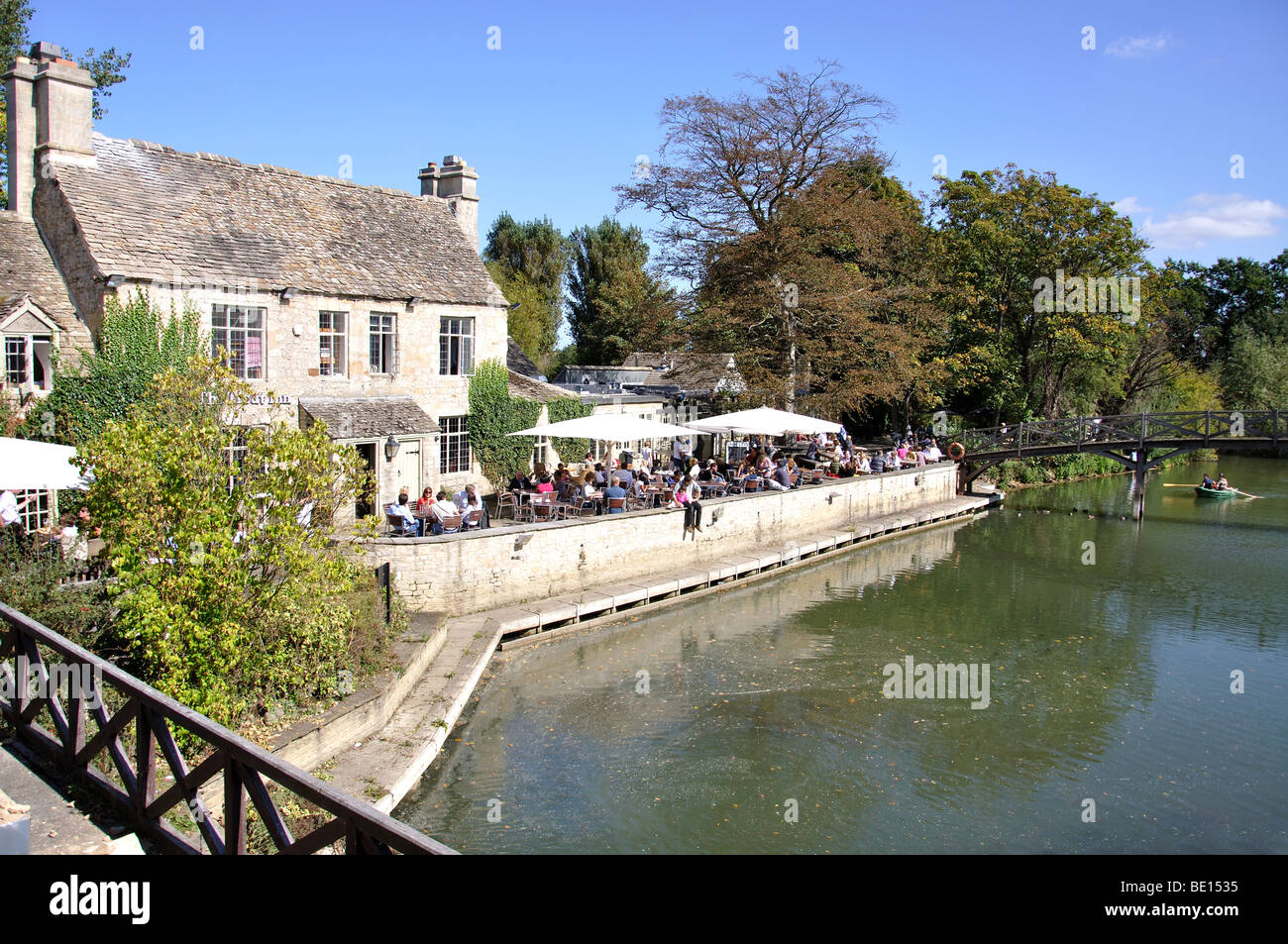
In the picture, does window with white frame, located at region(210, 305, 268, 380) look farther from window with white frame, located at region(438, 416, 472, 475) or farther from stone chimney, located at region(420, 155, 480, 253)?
stone chimney, located at region(420, 155, 480, 253)

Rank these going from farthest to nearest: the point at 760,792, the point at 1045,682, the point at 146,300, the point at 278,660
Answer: the point at 146,300, the point at 1045,682, the point at 760,792, the point at 278,660

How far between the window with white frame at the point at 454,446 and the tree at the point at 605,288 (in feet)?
88.2

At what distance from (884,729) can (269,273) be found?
14.8m

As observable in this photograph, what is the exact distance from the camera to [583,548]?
18.8 m

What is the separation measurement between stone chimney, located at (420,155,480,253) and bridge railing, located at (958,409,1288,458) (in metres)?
20.5

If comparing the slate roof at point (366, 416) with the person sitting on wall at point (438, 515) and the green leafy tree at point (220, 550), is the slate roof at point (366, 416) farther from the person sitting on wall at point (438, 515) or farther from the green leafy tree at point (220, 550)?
the green leafy tree at point (220, 550)

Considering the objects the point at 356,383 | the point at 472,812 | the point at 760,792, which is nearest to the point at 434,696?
the point at 472,812

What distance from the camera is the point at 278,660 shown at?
1097 centimetres

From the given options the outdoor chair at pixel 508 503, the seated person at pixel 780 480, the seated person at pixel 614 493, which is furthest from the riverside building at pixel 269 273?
the seated person at pixel 780 480

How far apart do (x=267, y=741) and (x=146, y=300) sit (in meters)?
10.8

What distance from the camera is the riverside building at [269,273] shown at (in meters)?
17.5

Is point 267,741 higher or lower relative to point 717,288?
lower

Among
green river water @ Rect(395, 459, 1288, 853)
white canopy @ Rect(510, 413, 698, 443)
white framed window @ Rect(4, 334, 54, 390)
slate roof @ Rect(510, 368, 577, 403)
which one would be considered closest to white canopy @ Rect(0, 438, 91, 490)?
white framed window @ Rect(4, 334, 54, 390)
